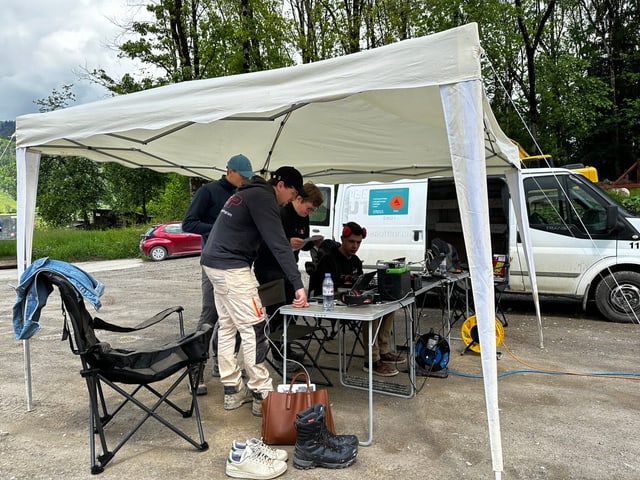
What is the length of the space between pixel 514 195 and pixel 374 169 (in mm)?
1830

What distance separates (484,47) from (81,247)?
14737mm

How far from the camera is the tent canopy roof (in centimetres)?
241

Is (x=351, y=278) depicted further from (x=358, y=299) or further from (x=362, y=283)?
(x=358, y=299)

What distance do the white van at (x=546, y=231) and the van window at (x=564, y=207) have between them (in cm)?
1

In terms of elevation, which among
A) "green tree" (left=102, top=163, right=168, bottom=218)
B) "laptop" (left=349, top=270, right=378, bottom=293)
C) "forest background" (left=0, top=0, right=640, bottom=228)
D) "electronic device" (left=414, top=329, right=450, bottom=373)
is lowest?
"electronic device" (left=414, top=329, right=450, bottom=373)

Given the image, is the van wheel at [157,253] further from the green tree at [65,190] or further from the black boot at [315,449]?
the green tree at [65,190]

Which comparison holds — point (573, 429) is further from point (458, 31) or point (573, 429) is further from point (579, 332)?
point (579, 332)

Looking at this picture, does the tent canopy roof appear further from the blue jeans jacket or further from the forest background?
the forest background

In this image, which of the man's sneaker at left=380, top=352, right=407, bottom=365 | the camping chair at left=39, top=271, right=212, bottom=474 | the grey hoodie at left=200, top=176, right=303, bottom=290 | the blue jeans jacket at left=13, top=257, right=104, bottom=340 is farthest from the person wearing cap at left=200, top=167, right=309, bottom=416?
the man's sneaker at left=380, top=352, right=407, bottom=365

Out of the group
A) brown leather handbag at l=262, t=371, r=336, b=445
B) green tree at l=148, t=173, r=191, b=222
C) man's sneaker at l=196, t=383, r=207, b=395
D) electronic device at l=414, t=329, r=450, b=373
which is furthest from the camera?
green tree at l=148, t=173, r=191, b=222

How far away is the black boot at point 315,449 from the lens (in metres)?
2.50

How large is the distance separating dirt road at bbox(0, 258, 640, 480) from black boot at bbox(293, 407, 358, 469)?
0.15 feet

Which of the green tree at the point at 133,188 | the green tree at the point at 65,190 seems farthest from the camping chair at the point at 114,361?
the green tree at the point at 65,190

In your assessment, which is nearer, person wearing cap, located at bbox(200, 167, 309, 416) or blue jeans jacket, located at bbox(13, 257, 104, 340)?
blue jeans jacket, located at bbox(13, 257, 104, 340)
